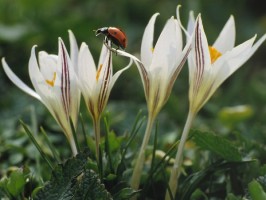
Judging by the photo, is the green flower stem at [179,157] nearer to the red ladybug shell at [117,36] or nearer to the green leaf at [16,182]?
the red ladybug shell at [117,36]

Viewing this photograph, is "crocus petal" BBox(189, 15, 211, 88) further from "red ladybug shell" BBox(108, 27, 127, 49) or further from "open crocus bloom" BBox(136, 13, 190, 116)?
"red ladybug shell" BBox(108, 27, 127, 49)

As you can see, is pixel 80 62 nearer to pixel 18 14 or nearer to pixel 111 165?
pixel 111 165

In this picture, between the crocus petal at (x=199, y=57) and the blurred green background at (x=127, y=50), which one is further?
the blurred green background at (x=127, y=50)

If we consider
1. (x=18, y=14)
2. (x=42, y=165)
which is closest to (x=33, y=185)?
(x=42, y=165)

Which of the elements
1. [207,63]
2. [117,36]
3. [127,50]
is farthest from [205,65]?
[127,50]

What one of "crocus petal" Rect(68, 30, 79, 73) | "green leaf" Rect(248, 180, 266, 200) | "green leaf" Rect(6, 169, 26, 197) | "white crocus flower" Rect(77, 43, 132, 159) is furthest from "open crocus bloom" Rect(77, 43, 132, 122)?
"green leaf" Rect(248, 180, 266, 200)

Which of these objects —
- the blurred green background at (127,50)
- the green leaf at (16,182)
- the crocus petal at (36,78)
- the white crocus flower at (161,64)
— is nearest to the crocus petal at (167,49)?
the white crocus flower at (161,64)
